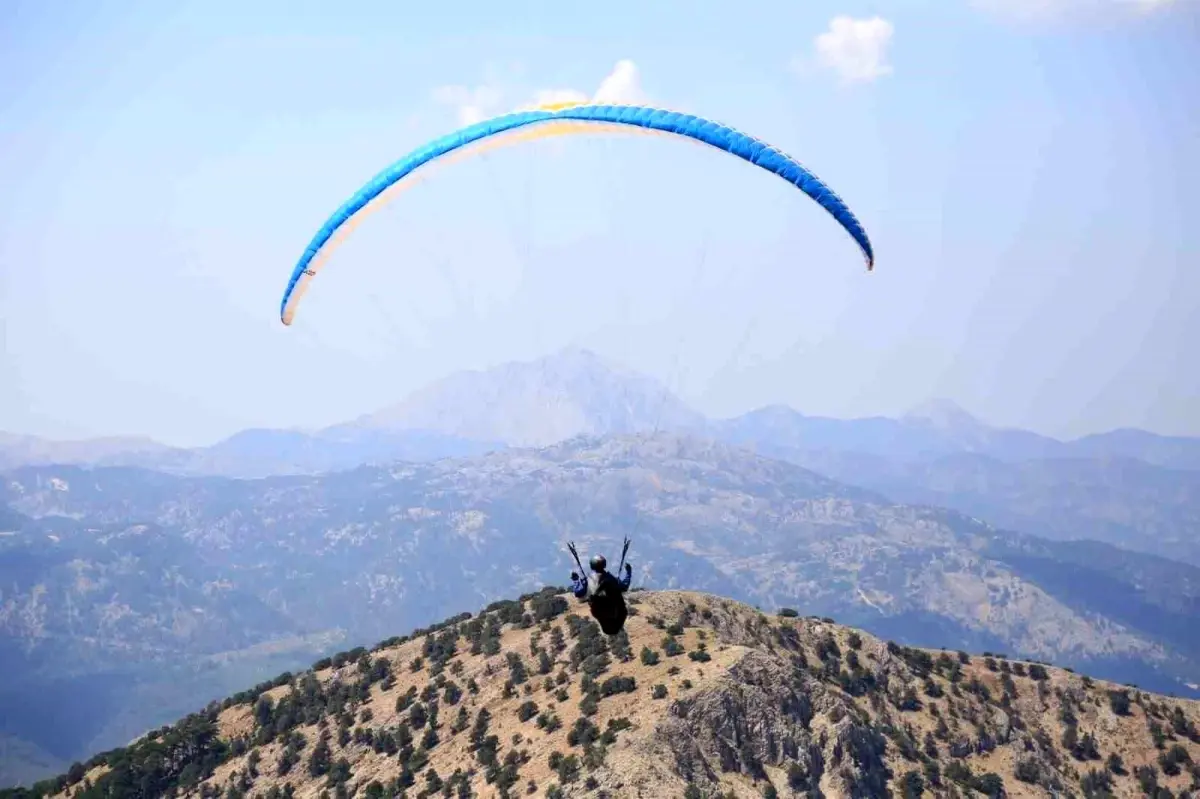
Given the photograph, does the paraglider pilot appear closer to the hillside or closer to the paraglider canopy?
the paraglider canopy

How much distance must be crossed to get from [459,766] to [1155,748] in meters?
72.4

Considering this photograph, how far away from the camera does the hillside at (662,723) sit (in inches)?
3509

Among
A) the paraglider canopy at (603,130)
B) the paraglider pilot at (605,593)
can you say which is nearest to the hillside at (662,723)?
the paraglider pilot at (605,593)

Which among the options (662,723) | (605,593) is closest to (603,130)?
(605,593)

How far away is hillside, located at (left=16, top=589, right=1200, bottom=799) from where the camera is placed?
89125 millimetres

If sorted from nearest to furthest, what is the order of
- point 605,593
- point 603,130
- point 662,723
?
point 605,593, point 603,130, point 662,723

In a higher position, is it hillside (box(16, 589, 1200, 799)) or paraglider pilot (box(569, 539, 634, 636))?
paraglider pilot (box(569, 539, 634, 636))

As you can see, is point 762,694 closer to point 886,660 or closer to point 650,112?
point 886,660

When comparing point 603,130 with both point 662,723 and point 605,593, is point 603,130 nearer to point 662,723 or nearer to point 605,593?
point 605,593

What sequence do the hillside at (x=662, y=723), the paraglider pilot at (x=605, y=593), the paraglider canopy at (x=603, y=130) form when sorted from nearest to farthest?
the paraglider pilot at (x=605, y=593)
the paraglider canopy at (x=603, y=130)
the hillside at (x=662, y=723)

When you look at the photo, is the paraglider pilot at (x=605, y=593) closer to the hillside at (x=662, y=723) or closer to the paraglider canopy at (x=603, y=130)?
the paraglider canopy at (x=603, y=130)

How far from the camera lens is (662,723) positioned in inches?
3457

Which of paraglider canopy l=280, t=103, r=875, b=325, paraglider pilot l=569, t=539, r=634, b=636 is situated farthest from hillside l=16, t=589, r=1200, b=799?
paraglider canopy l=280, t=103, r=875, b=325

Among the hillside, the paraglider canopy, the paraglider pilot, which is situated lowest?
the hillside
